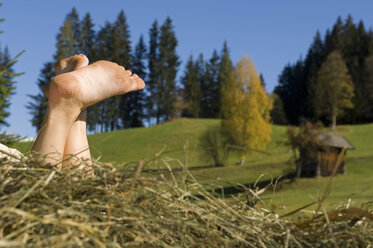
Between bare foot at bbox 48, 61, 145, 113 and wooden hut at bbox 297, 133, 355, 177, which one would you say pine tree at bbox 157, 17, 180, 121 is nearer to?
wooden hut at bbox 297, 133, 355, 177

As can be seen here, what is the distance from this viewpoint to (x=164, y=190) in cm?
107

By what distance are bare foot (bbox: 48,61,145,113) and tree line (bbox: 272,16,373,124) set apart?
57076mm

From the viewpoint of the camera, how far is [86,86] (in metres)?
1.59

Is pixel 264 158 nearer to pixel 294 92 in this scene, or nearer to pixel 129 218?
pixel 294 92

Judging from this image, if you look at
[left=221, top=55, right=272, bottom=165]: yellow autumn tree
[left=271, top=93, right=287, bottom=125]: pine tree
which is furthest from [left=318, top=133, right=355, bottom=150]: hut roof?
[left=271, top=93, right=287, bottom=125]: pine tree

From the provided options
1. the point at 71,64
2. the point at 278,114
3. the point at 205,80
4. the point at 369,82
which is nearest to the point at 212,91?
the point at 205,80

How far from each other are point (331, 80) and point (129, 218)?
5881cm

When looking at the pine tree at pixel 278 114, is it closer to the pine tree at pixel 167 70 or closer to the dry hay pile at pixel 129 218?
the pine tree at pixel 167 70

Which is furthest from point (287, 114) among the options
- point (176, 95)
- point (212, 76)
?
point (176, 95)

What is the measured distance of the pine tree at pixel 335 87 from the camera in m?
55.0

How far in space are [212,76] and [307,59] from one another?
2141 centimetres

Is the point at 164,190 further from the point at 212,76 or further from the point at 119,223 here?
the point at 212,76

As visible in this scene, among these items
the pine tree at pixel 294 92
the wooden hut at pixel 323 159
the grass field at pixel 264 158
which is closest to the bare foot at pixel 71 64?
the grass field at pixel 264 158

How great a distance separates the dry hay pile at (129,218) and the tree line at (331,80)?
5755 cm
